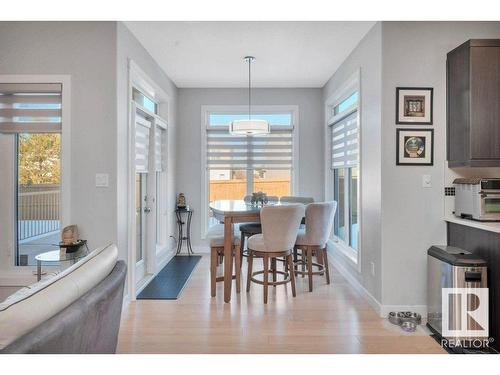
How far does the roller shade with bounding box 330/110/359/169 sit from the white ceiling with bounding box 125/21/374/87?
0.70 m

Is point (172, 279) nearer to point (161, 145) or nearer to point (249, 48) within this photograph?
point (161, 145)

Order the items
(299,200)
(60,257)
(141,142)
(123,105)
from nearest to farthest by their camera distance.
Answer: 1. (60,257)
2. (123,105)
3. (141,142)
4. (299,200)

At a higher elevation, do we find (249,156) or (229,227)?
(249,156)

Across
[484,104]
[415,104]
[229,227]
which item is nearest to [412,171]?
[415,104]

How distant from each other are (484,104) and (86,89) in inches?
128

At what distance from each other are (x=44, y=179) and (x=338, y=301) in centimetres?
305

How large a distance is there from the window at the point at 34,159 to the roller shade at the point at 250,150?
2.65m

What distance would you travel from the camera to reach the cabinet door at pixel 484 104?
2.59 metres

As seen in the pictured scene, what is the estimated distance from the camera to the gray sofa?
3.46ft

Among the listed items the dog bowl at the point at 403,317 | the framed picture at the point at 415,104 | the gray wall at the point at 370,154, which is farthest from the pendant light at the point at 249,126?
the dog bowl at the point at 403,317

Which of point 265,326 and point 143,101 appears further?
point 143,101

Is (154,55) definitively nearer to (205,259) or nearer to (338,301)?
(205,259)

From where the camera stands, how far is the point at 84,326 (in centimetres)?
127

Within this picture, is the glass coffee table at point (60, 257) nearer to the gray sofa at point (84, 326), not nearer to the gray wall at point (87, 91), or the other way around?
the gray wall at point (87, 91)
